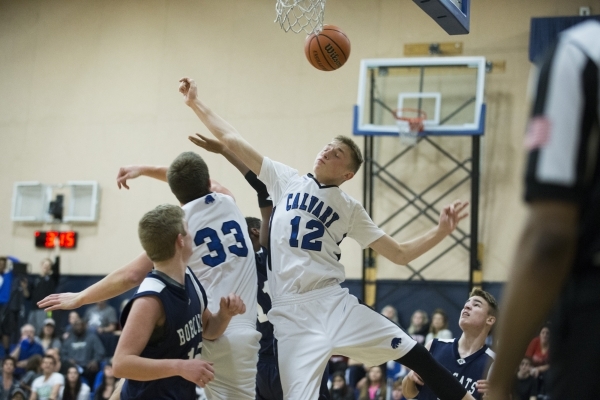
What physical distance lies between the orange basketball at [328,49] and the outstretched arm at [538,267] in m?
5.59

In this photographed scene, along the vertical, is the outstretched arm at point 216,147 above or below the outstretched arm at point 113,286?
above

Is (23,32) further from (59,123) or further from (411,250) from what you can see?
(411,250)

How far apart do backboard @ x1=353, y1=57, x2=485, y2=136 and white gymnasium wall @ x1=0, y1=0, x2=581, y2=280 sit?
518 millimetres

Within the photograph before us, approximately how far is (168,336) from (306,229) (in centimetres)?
148

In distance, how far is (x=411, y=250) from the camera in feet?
18.3

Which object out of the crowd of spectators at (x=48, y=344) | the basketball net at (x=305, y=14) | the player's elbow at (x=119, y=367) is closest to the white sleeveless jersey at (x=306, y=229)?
the player's elbow at (x=119, y=367)

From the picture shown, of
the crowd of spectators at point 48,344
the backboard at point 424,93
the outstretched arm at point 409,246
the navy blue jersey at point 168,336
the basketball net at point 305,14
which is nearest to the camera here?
the navy blue jersey at point 168,336

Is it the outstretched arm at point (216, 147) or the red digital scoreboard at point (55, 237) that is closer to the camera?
the outstretched arm at point (216, 147)

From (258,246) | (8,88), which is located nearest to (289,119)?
(8,88)

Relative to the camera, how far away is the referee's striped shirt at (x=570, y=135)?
1603 millimetres

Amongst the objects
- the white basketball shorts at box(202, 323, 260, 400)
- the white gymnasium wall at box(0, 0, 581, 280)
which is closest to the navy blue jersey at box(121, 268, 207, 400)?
the white basketball shorts at box(202, 323, 260, 400)

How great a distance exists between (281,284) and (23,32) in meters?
15.3

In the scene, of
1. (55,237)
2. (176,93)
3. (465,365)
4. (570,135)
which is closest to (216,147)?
(465,365)

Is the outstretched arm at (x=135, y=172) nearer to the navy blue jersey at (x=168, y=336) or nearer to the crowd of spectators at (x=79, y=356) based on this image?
the navy blue jersey at (x=168, y=336)
